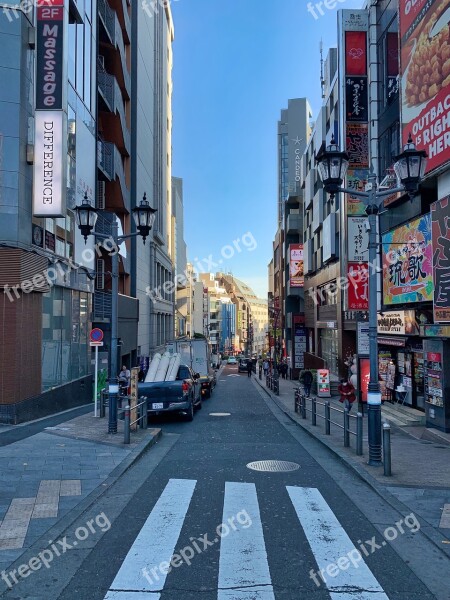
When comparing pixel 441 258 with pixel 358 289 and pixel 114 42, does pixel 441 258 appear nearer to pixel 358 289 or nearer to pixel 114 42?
pixel 358 289

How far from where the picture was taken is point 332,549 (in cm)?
606

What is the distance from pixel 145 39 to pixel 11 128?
33.7 m

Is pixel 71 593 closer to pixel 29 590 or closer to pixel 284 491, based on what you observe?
pixel 29 590

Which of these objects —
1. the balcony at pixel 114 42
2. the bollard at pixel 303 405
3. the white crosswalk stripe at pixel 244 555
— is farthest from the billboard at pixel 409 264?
the balcony at pixel 114 42

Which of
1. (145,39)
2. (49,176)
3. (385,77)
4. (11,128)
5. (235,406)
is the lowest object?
(235,406)

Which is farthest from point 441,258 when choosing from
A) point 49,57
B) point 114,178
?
point 114,178

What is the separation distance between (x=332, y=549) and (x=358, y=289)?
20.9 metres

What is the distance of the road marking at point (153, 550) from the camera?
5.05 metres

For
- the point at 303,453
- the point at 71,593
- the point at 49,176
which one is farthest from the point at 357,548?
the point at 49,176

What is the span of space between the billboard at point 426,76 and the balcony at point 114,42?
1676 cm

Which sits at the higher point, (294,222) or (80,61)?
(294,222)

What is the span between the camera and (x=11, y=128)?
14539mm

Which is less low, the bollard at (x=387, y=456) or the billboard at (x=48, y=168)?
the billboard at (x=48, y=168)

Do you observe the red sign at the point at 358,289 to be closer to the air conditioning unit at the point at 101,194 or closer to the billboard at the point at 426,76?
the billboard at the point at 426,76
